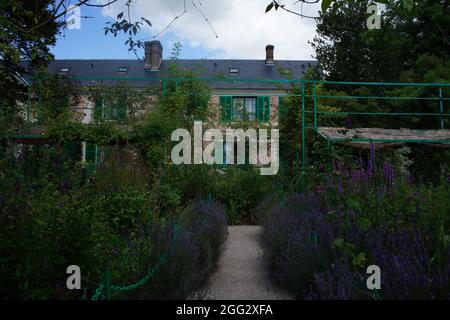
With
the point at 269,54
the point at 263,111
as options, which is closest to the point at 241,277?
the point at 263,111

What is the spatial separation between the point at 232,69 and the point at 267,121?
22684 millimetres

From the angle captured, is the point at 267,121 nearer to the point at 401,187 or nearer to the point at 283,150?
the point at 283,150

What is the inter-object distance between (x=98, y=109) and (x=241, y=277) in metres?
6.21

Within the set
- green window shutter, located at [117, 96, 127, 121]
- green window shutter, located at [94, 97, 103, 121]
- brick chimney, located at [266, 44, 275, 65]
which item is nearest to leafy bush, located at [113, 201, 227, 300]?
green window shutter, located at [94, 97, 103, 121]

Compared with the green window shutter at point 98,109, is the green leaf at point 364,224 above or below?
below

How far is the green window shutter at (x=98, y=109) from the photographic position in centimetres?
839

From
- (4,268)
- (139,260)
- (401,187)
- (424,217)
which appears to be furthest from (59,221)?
(401,187)

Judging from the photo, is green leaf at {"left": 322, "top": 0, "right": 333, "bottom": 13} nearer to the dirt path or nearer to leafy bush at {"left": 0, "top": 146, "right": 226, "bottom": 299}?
leafy bush at {"left": 0, "top": 146, "right": 226, "bottom": 299}

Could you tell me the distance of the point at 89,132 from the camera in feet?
26.1

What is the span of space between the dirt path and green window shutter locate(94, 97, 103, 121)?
4.02 m

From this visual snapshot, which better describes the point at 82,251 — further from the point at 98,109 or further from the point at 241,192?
the point at 98,109

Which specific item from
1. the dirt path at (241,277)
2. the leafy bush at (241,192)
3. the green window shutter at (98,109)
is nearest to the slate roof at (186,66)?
the green window shutter at (98,109)

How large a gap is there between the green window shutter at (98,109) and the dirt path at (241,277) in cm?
402

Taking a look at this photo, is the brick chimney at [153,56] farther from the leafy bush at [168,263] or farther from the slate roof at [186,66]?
the leafy bush at [168,263]
